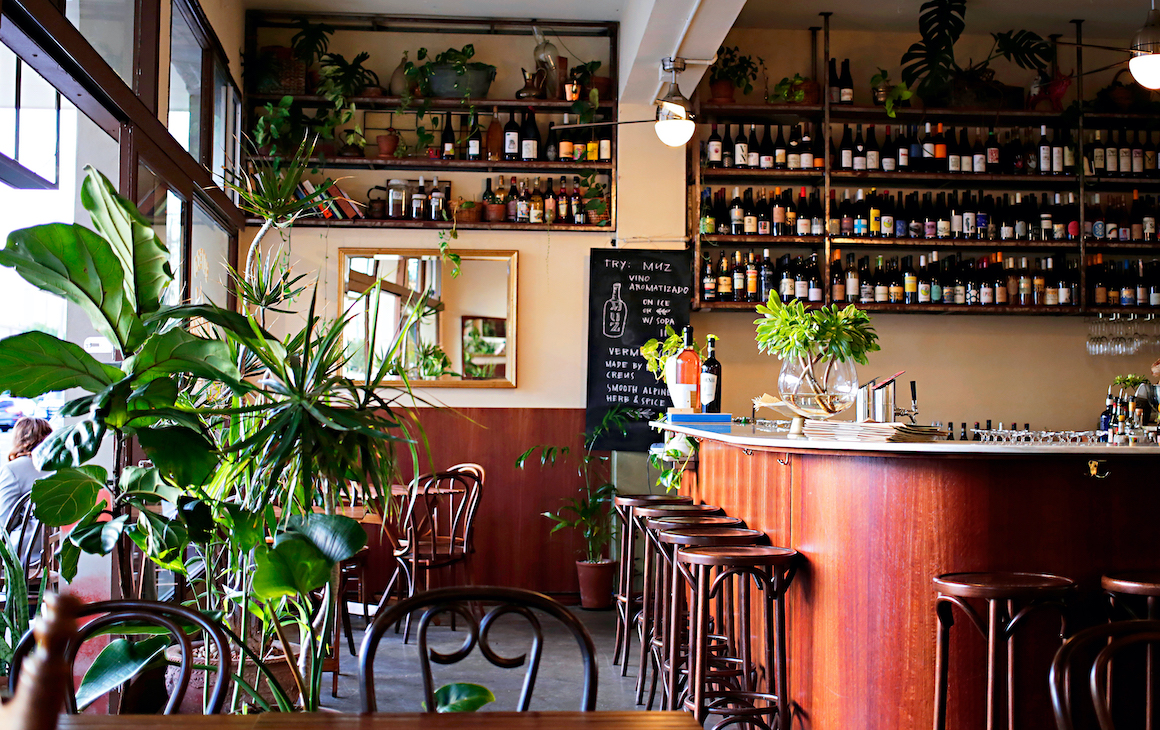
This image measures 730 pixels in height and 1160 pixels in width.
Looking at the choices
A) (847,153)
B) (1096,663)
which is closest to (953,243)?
(847,153)

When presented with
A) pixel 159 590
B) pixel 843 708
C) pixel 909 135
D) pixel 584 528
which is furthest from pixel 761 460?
pixel 909 135

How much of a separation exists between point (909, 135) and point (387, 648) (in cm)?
425

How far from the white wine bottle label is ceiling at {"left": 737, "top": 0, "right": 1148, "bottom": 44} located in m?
2.49

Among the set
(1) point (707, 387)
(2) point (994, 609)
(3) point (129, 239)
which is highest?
(3) point (129, 239)

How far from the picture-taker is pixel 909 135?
18.1ft

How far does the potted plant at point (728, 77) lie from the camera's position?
5.39m

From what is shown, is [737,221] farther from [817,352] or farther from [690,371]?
[817,352]

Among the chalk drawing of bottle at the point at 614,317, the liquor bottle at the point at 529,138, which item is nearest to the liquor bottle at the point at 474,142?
the liquor bottle at the point at 529,138

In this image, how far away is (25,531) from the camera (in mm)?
2520

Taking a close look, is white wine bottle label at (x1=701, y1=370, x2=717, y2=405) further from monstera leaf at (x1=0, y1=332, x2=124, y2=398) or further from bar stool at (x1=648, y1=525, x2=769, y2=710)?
monstera leaf at (x1=0, y1=332, x2=124, y2=398)

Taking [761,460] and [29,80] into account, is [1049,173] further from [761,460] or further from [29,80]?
[29,80]

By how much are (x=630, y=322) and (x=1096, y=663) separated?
4211 millimetres

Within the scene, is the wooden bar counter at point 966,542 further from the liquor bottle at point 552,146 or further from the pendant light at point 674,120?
the liquor bottle at point 552,146

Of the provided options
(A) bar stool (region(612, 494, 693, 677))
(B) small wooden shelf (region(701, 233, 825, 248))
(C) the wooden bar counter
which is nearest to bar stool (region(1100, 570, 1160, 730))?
(C) the wooden bar counter
